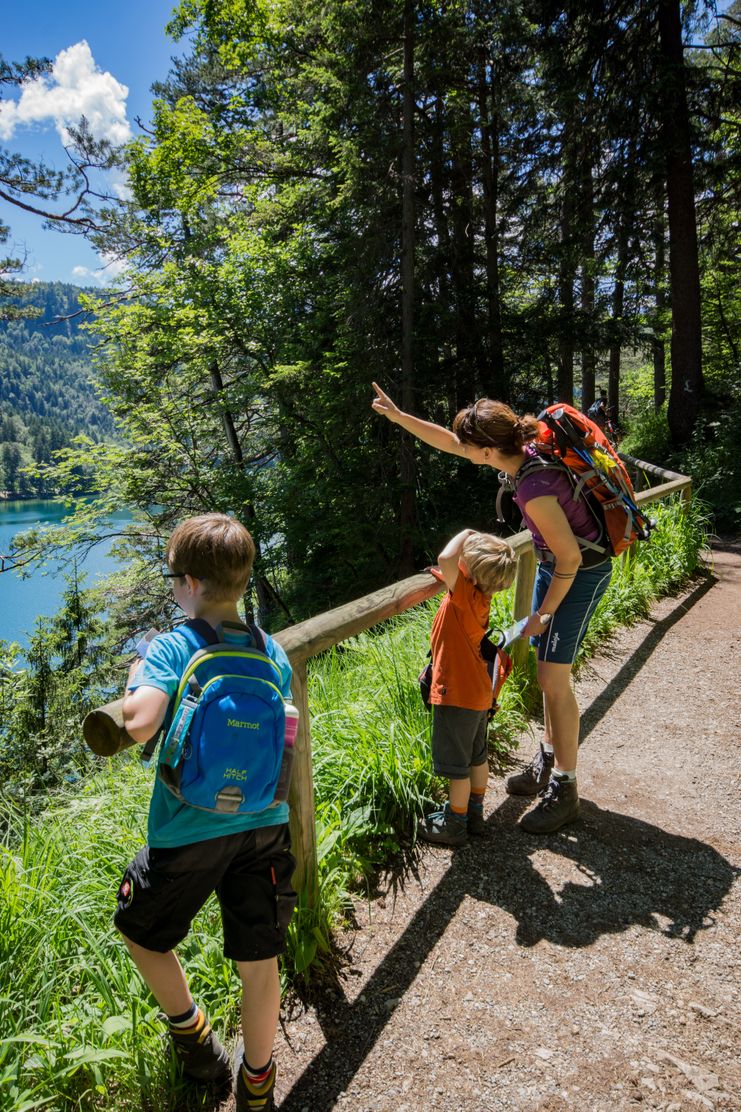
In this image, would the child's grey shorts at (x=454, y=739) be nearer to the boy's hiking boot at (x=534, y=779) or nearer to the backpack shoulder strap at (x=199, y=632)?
the boy's hiking boot at (x=534, y=779)

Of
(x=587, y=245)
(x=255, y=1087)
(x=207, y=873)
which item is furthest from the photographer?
(x=587, y=245)

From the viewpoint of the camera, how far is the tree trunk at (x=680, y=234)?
1090cm

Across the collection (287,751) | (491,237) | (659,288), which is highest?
(491,237)

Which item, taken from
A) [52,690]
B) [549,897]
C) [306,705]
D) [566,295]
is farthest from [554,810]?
[566,295]

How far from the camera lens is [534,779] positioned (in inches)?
127

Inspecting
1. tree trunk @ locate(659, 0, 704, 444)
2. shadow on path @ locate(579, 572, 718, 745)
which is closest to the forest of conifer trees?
tree trunk @ locate(659, 0, 704, 444)

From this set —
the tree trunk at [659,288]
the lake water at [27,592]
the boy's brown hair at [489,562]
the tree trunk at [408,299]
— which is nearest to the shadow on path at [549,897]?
the boy's brown hair at [489,562]

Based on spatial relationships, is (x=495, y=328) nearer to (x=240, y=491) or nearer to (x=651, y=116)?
(x=651, y=116)

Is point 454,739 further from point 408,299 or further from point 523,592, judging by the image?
point 408,299

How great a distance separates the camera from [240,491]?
1420 cm

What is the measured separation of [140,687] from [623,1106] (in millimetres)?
1725

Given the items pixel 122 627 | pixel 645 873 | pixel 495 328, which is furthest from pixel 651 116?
pixel 122 627

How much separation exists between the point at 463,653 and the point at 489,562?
40cm

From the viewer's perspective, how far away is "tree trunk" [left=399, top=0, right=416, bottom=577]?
1002 centimetres
